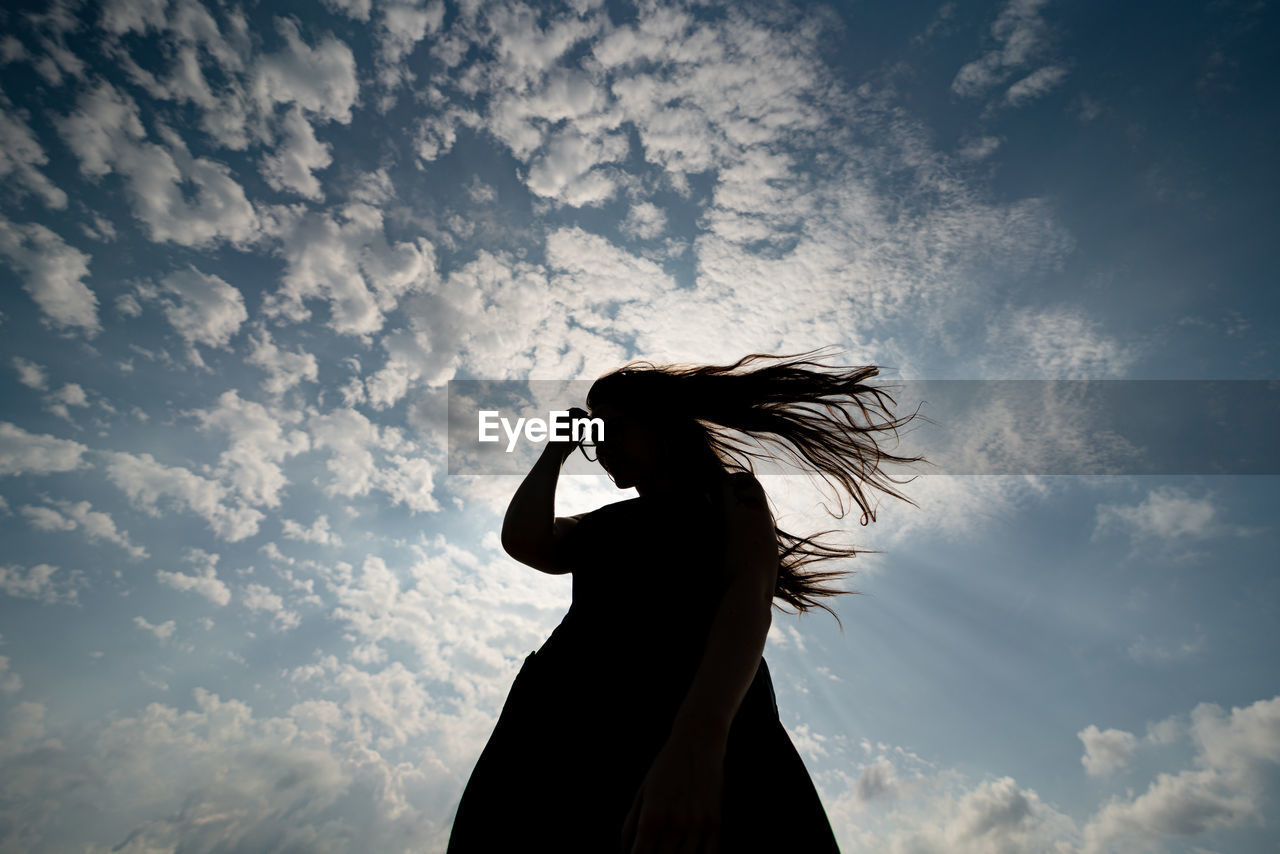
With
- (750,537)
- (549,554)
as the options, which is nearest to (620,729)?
(750,537)

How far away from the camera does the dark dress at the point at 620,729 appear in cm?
206

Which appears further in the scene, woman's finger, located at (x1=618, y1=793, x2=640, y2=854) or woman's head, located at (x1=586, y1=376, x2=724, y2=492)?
woman's head, located at (x1=586, y1=376, x2=724, y2=492)

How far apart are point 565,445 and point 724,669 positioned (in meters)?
1.84

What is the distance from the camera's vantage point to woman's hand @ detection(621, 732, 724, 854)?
1451mm

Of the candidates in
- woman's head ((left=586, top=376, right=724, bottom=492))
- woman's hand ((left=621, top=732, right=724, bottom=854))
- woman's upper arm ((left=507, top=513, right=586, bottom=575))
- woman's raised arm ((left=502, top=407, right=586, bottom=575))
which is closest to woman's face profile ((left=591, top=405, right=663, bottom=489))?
woman's head ((left=586, top=376, right=724, bottom=492))

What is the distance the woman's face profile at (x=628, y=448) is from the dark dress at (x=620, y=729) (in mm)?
616

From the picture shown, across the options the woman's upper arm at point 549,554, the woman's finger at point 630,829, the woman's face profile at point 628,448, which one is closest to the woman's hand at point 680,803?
the woman's finger at point 630,829

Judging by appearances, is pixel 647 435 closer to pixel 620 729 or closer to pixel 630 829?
pixel 620 729

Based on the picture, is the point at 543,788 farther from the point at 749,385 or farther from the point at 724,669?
the point at 749,385

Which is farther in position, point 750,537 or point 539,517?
point 539,517

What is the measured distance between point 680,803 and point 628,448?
1.99 m

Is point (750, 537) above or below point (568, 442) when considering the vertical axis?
below

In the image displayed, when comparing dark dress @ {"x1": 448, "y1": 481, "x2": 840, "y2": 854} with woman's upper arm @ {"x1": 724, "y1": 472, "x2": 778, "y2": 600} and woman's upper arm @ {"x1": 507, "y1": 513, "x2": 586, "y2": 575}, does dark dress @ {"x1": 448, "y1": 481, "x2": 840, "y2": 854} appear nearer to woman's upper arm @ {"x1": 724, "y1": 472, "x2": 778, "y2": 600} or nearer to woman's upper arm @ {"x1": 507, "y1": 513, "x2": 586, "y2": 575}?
woman's upper arm @ {"x1": 724, "y1": 472, "x2": 778, "y2": 600}

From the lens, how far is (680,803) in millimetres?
1479
